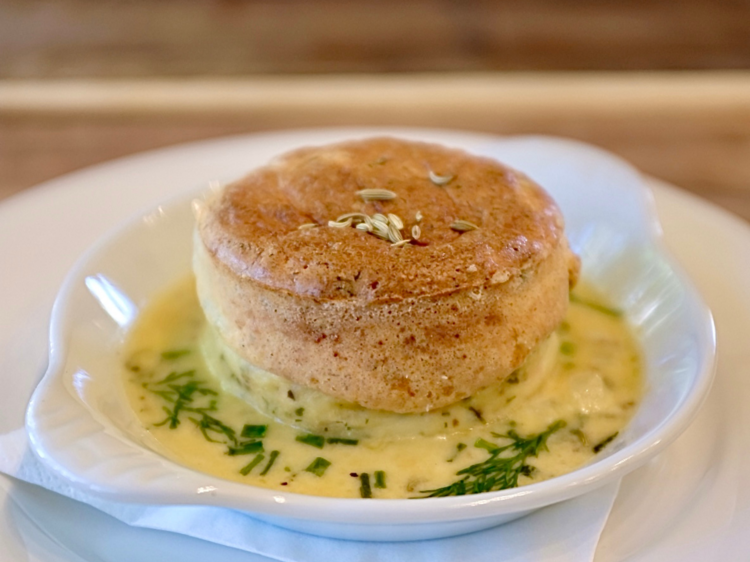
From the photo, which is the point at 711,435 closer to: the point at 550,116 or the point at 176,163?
the point at 176,163

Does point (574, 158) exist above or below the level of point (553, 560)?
above

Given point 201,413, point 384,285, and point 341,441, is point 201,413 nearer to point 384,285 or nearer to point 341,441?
point 341,441

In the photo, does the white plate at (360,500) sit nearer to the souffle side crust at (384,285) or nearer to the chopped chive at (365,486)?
the chopped chive at (365,486)

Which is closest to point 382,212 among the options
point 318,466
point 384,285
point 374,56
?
point 384,285

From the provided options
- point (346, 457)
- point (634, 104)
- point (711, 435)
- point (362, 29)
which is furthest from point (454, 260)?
point (362, 29)

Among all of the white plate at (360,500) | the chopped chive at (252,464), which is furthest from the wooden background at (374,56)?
the chopped chive at (252,464)

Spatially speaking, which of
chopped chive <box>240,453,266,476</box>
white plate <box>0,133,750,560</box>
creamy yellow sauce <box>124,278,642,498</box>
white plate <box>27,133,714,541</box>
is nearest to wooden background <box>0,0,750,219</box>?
white plate <box>0,133,750,560</box>
